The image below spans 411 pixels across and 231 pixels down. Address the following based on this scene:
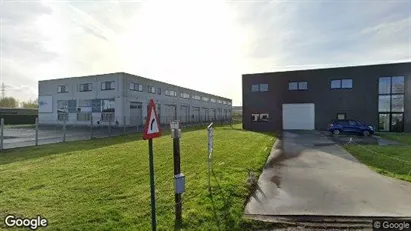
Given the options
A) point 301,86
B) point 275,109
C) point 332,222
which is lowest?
point 332,222

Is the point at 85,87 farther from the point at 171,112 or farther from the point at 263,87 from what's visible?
the point at 263,87

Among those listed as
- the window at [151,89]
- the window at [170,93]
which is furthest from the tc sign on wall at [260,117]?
the window at [170,93]

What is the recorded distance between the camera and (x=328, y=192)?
680 centimetres

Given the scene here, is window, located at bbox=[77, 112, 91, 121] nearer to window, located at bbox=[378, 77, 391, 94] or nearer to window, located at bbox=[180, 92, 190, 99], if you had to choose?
window, located at bbox=[180, 92, 190, 99]

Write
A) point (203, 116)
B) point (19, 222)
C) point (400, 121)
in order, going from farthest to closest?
1. point (203, 116)
2. point (400, 121)
3. point (19, 222)

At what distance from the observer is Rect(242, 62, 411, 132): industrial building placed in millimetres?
30156

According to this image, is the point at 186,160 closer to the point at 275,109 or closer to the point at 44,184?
the point at 44,184

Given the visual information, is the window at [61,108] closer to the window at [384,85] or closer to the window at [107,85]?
the window at [107,85]

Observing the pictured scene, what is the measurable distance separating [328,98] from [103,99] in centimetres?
2968

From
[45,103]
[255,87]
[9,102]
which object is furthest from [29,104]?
[255,87]

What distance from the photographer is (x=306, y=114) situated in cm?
3394

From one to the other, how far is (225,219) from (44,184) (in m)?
5.02

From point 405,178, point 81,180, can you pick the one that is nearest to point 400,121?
point 405,178

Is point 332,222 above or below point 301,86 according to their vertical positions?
below
